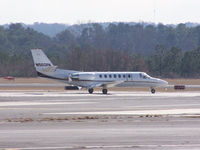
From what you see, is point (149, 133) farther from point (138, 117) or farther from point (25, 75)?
point (25, 75)

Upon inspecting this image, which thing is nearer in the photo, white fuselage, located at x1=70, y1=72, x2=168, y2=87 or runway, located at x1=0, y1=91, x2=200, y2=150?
runway, located at x1=0, y1=91, x2=200, y2=150

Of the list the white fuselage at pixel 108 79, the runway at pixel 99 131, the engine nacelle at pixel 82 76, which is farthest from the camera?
the white fuselage at pixel 108 79

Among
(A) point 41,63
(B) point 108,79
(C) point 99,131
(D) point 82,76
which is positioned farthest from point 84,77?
(C) point 99,131

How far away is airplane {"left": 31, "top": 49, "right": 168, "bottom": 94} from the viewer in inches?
2470

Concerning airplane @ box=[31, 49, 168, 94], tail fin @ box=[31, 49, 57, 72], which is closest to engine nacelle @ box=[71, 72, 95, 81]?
airplane @ box=[31, 49, 168, 94]

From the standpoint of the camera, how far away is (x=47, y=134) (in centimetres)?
2372

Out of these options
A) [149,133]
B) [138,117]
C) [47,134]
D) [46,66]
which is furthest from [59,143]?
[46,66]

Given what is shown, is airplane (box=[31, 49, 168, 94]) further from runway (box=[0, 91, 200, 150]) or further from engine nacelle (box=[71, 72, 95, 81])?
runway (box=[0, 91, 200, 150])

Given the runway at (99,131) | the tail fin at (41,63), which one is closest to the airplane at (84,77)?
the tail fin at (41,63)

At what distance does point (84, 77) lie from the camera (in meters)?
63.1

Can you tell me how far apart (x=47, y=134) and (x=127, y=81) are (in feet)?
133

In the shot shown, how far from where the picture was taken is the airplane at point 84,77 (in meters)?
62.8

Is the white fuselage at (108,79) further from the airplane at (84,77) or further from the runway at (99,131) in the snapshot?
the runway at (99,131)

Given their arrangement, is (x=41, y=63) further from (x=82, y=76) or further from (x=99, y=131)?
(x=99, y=131)
